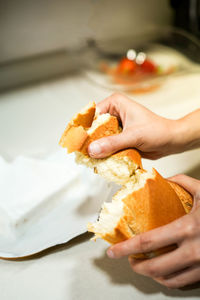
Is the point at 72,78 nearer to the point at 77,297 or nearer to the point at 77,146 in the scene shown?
the point at 77,146

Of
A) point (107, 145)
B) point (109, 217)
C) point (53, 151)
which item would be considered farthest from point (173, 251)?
point (53, 151)

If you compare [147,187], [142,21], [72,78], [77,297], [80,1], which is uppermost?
[80,1]

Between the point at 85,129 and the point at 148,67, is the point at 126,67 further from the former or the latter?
the point at 85,129

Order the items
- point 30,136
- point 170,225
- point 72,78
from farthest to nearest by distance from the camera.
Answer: point 72,78 < point 30,136 < point 170,225

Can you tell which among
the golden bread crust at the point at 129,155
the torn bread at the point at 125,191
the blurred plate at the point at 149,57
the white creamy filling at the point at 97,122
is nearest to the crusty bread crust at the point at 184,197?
the torn bread at the point at 125,191

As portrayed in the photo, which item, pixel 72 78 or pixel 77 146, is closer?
pixel 77 146

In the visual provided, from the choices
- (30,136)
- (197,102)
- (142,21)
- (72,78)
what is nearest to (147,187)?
(30,136)

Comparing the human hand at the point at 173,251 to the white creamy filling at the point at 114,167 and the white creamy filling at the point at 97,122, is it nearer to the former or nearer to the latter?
the white creamy filling at the point at 114,167

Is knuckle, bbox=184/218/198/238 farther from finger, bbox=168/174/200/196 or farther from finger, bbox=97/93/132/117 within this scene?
finger, bbox=97/93/132/117
